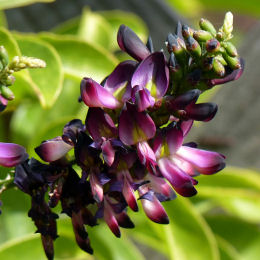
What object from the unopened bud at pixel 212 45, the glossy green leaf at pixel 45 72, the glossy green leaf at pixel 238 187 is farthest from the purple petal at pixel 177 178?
the glossy green leaf at pixel 238 187

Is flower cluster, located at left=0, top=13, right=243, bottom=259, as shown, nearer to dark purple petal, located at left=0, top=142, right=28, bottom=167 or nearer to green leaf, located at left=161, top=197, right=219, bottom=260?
dark purple petal, located at left=0, top=142, right=28, bottom=167

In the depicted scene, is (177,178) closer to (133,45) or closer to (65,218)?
A: (133,45)

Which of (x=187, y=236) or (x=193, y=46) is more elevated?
(x=193, y=46)

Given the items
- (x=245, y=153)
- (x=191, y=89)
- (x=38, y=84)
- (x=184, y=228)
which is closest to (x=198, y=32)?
(x=191, y=89)

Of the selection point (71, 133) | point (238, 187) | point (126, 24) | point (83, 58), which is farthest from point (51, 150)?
point (126, 24)

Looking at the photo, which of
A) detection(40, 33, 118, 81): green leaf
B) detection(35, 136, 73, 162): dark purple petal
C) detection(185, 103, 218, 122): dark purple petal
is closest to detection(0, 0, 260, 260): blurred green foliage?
detection(40, 33, 118, 81): green leaf

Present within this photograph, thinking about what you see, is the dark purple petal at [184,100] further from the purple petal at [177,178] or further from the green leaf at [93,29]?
the green leaf at [93,29]
